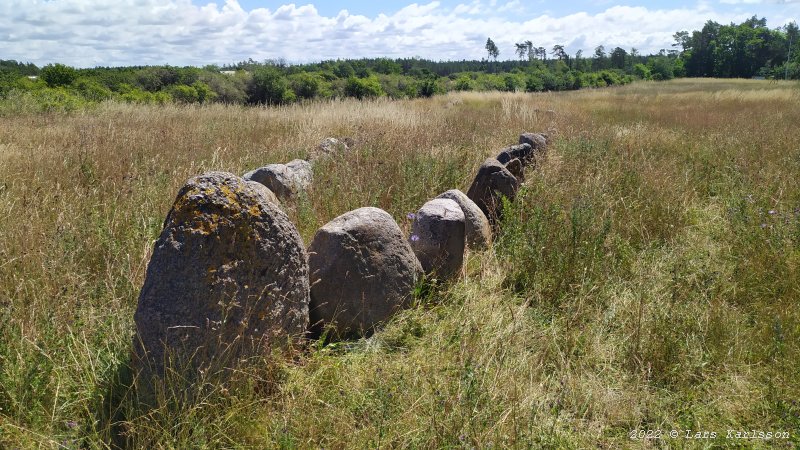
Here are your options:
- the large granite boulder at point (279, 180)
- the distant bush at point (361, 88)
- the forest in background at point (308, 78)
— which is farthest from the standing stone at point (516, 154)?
the distant bush at point (361, 88)

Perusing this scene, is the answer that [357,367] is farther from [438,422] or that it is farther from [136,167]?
[136,167]

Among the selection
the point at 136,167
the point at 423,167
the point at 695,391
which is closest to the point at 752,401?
the point at 695,391

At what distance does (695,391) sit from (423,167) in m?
3.56

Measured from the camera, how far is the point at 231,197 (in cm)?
237

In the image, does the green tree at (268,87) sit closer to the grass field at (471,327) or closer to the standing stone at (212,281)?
the grass field at (471,327)

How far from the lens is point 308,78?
28.2 m

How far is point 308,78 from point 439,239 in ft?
86.9

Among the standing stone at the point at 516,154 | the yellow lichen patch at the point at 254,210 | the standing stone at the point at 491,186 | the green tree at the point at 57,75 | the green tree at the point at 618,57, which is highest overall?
the green tree at the point at 618,57

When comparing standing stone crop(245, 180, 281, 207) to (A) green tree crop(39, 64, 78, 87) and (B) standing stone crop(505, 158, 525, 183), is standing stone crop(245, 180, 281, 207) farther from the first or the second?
(A) green tree crop(39, 64, 78, 87)

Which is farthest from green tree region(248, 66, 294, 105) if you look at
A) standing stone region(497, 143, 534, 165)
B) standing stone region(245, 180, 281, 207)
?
standing stone region(245, 180, 281, 207)

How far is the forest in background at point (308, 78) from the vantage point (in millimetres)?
17980

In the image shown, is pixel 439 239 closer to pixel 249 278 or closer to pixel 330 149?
pixel 249 278

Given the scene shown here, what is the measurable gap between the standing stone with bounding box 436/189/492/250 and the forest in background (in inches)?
452

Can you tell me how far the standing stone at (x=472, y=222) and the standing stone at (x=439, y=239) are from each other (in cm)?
48
